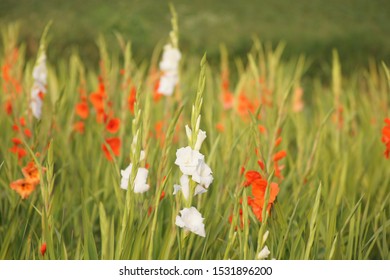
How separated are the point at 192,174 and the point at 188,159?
29mm

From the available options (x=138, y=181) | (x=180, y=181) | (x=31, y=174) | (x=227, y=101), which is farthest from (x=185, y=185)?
(x=227, y=101)

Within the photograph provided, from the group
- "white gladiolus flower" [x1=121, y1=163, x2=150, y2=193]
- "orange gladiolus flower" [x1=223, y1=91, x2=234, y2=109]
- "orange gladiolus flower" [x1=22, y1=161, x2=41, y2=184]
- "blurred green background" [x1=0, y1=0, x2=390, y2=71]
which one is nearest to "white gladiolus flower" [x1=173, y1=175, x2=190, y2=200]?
"white gladiolus flower" [x1=121, y1=163, x2=150, y2=193]

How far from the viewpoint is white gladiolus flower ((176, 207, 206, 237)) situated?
109cm

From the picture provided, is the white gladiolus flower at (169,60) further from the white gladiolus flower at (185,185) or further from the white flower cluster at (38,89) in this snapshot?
the white gladiolus flower at (185,185)

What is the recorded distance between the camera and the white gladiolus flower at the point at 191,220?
1.09 metres

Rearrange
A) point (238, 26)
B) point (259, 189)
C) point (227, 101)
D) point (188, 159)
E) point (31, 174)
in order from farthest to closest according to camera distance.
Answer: point (238, 26), point (227, 101), point (31, 174), point (259, 189), point (188, 159)

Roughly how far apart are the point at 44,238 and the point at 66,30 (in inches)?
133

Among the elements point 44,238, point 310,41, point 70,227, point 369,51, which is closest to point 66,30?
point 310,41

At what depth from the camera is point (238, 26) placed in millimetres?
5152

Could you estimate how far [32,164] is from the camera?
146cm

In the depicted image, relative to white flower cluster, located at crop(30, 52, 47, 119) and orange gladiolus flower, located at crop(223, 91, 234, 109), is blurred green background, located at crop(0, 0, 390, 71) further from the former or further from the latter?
white flower cluster, located at crop(30, 52, 47, 119)

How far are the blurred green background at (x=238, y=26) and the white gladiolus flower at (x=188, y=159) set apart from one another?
110 inches

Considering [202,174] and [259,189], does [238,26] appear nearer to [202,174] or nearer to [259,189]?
[259,189]

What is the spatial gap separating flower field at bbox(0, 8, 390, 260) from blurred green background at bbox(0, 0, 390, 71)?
1.59m
